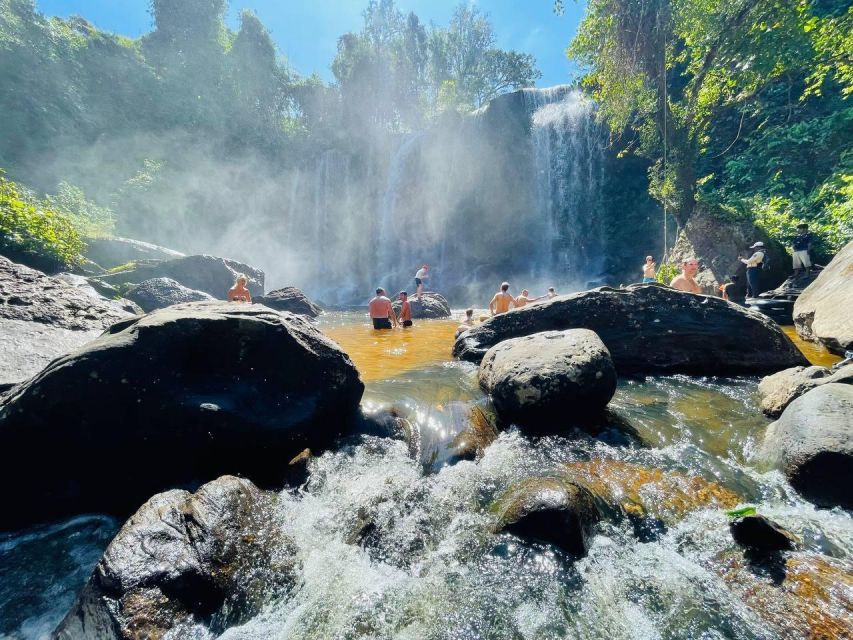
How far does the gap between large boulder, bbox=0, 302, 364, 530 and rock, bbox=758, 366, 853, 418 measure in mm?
4909

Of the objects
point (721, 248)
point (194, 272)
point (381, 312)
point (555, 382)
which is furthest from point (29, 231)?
point (721, 248)

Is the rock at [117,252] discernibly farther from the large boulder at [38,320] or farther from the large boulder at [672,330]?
the large boulder at [672,330]

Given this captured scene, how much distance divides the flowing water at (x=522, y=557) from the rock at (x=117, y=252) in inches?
647

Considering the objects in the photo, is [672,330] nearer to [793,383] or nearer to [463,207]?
[793,383]

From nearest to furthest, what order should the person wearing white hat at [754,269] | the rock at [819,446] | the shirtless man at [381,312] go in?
1. the rock at [819,446]
2. the person wearing white hat at [754,269]
3. the shirtless man at [381,312]

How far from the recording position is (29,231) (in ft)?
28.9

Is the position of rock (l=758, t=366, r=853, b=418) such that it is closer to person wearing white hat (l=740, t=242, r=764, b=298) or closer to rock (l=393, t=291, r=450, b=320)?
person wearing white hat (l=740, t=242, r=764, b=298)

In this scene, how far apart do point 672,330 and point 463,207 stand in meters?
22.8

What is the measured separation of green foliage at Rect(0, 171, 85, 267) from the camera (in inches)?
333

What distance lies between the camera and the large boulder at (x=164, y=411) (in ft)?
9.40

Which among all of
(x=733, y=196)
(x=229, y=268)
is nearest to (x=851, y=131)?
(x=733, y=196)

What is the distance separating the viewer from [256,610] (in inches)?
85.0

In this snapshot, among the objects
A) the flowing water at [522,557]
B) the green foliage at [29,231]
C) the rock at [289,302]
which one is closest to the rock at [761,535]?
the flowing water at [522,557]

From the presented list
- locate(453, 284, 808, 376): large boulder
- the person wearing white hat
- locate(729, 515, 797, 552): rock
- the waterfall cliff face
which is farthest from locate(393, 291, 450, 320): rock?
locate(729, 515, 797, 552): rock
